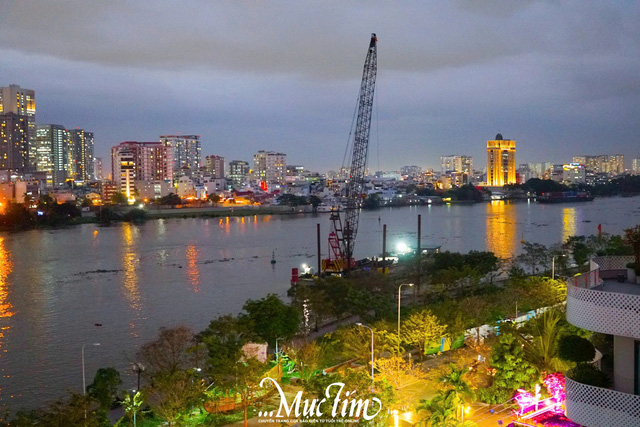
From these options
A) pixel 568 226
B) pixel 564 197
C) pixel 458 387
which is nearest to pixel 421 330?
pixel 458 387

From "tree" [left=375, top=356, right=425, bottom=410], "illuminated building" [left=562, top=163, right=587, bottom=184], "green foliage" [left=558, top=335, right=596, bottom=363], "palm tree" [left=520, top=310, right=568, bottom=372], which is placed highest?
"illuminated building" [left=562, top=163, right=587, bottom=184]

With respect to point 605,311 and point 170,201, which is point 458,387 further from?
point 170,201

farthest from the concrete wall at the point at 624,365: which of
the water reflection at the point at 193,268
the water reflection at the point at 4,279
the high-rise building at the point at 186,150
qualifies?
the high-rise building at the point at 186,150

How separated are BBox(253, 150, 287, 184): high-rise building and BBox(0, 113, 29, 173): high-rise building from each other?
2601 centimetres

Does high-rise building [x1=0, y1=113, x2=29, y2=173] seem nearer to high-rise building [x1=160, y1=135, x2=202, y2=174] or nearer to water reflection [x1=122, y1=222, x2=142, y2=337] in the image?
high-rise building [x1=160, y1=135, x2=202, y2=174]

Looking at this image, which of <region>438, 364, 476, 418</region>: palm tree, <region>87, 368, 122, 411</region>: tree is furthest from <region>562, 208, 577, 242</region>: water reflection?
<region>87, 368, 122, 411</region>: tree

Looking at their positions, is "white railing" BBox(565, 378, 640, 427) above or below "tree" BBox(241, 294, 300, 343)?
above

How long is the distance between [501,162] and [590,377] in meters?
64.5

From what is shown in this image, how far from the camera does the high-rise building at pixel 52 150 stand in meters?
55.6

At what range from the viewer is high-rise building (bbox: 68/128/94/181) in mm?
61750

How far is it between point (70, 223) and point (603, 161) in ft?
281

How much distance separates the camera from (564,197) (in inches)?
1756

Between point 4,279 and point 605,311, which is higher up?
point 605,311

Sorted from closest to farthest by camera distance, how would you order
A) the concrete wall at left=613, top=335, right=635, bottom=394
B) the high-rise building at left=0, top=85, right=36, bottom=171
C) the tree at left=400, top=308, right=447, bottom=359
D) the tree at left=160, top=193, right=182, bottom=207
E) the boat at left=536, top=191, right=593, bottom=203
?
the concrete wall at left=613, top=335, right=635, bottom=394, the tree at left=400, top=308, right=447, bottom=359, the tree at left=160, top=193, right=182, bottom=207, the boat at left=536, top=191, right=593, bottom=203, the high-rise building at left=0, top=85, right=36, bottom=171
